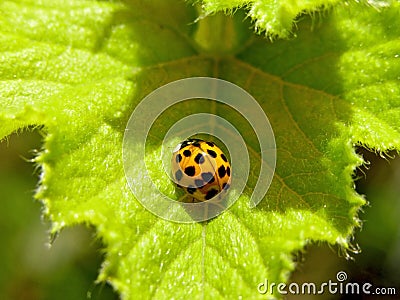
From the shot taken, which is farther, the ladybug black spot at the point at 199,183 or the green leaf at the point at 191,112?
the ladybug black spot at the point at 199,183

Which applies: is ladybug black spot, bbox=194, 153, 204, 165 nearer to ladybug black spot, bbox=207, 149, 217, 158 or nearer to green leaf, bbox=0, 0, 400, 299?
ladybug black spot, bbox=207, 149, 217, 158

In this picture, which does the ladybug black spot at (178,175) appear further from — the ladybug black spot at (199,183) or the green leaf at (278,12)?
the green leaf at (278,12)

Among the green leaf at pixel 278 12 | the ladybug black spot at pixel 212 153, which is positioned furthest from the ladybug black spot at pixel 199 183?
the green leaf at pixel 278 12

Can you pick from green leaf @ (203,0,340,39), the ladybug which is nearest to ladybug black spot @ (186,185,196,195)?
the ladybug

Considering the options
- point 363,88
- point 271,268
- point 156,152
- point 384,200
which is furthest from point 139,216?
point 384,200

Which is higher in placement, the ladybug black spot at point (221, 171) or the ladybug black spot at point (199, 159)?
the ladybug black spot at point (199, 159)

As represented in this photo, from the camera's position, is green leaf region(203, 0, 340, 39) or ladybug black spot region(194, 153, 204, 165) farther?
ladybug black spot region(194, 153, 204, 165)

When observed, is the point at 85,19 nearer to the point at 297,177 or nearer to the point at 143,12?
the point at 143,12

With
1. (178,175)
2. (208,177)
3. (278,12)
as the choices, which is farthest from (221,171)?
(278,12)
